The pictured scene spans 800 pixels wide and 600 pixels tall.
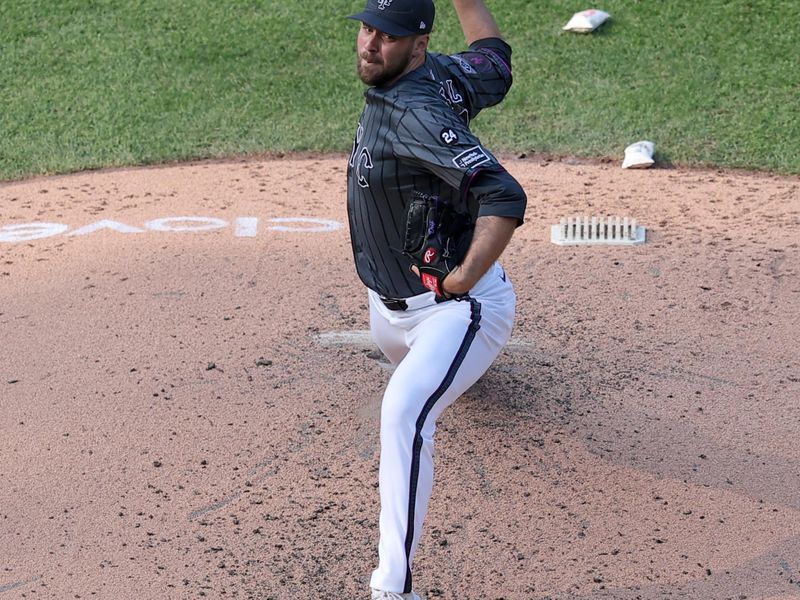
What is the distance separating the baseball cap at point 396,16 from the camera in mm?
3664

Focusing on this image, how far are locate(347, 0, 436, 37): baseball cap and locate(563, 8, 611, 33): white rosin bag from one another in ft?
20.1

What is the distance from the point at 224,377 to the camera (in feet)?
16.8

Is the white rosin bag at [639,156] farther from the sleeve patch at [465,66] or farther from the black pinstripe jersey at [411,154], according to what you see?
the sleeve patch at [465,66]

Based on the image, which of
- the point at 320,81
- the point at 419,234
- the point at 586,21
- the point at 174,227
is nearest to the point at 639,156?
the point at 586,21

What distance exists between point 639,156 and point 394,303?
14.0ft

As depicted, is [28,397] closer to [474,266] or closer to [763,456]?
[474,266]

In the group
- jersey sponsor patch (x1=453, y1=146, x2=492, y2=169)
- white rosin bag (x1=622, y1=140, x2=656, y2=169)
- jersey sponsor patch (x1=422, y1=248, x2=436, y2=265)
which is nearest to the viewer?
jersey sponsor patch (x1=453, y1=146, x2=492, y2=169)

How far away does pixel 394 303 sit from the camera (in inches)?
158

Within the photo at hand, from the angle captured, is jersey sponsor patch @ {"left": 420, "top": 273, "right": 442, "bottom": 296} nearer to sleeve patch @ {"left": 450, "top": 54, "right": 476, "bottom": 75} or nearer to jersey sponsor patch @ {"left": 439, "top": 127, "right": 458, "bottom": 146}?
jersey sponsor patch @ {"left": 439, "top": 127, "right": 458, "bottom": 146}

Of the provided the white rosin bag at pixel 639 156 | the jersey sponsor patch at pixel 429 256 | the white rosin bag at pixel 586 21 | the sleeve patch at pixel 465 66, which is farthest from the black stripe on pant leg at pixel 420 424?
the white rosin bag at pixel 586 21

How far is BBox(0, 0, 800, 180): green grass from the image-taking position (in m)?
8.22

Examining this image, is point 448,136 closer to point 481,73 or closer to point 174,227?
point 481,73

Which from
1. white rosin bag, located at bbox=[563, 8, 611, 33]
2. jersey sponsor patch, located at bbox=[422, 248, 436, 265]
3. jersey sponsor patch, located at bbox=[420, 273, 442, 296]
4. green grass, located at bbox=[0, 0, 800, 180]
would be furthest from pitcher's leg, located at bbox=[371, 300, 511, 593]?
white rosin bag, located at bbox=[563, 8, 611, 33]

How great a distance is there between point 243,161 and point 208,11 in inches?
103
